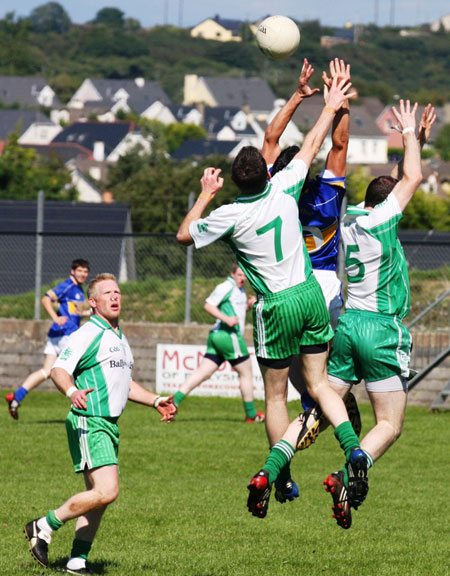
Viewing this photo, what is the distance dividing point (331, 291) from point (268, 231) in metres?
1.10

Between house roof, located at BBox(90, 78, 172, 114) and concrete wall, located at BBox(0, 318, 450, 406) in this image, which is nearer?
concrete wall, located at BBox(0, 318, 450, 406)

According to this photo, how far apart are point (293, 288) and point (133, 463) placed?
6.87 meters

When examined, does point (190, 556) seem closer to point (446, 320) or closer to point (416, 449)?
point (416, 449)

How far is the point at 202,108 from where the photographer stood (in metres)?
173

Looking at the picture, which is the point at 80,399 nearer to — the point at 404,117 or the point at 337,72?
the point at 337,72

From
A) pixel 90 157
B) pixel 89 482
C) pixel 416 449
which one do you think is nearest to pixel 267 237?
pixel 89 482

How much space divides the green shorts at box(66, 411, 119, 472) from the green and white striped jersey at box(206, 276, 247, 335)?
851cm

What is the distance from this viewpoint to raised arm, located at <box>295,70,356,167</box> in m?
7.81

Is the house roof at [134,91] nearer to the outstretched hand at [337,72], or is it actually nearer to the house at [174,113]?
the house at [174,113]

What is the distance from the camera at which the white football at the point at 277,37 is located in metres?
8.28

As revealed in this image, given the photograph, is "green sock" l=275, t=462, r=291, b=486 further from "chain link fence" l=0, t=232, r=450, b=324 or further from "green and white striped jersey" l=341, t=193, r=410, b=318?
"chain link fence" l=0, t=232, r=450, b=324

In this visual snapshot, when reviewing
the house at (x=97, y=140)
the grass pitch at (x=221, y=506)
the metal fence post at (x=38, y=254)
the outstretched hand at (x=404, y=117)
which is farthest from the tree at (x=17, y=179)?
the house at (x=97, y=140)

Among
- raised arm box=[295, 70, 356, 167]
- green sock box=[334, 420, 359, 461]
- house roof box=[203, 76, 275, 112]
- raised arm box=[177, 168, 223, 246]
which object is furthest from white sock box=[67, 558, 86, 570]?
house roof box=[203, 76, 275, 112]

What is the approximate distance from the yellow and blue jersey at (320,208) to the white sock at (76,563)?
289cm
